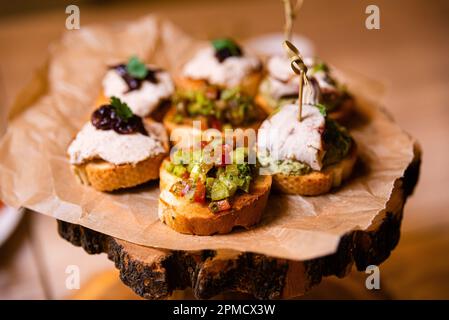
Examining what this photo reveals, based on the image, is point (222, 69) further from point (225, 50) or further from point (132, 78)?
point (132, 78)

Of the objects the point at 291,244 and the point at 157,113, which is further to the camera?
the point at 157,113

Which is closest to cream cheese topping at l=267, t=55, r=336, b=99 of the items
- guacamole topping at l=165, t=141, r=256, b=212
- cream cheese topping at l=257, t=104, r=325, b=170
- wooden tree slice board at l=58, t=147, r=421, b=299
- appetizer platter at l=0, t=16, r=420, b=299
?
appetizer platter at l=0, t=16, r=420, b=299

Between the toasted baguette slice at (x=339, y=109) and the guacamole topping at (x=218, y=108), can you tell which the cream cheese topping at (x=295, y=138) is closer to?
the guacamole topping at (x=218, y=108)

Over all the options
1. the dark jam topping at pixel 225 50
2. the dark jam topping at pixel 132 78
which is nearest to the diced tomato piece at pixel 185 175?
the dark jam topping at pixel 132 78

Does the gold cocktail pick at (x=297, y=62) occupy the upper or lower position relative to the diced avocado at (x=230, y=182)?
upper
